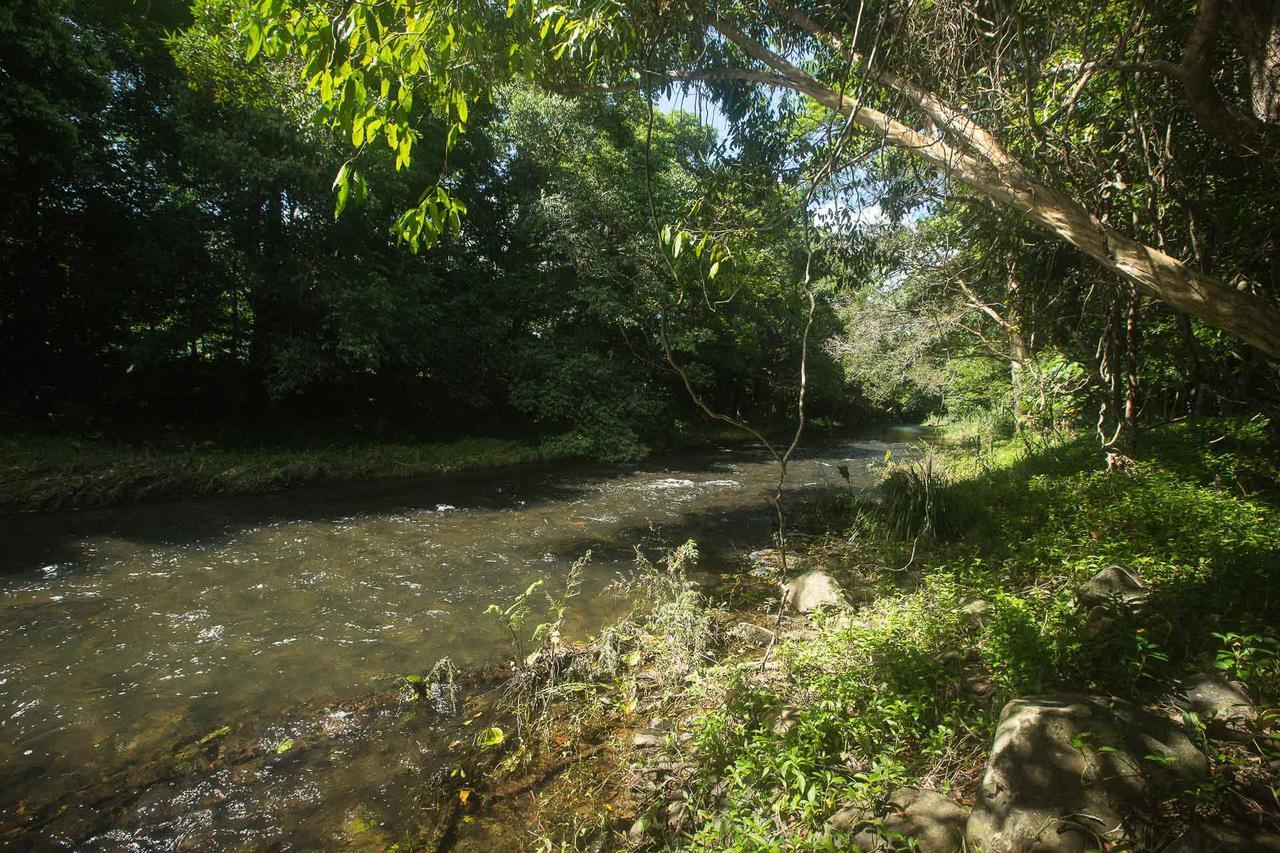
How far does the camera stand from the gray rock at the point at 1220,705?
2293 mm

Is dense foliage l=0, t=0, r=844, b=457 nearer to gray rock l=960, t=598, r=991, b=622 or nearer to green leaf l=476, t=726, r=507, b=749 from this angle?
gray rock l=960, t=598, r=991, b=622

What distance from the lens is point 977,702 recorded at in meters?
3.01

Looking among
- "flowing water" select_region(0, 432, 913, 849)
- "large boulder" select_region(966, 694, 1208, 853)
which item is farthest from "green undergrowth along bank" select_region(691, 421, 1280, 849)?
"flowing water" select_region(0, 432, 913, 849)

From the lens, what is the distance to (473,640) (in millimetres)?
5027

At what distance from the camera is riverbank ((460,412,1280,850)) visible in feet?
6.95

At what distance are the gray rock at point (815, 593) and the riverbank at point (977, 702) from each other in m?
0.10

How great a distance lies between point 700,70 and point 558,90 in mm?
1726

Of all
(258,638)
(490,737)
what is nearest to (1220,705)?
(490,737)

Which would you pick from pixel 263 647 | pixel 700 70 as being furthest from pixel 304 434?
pixel 700 70

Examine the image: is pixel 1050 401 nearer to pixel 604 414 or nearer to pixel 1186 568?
pixel 1186 568

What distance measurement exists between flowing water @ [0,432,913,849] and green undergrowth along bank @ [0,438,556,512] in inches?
20.9

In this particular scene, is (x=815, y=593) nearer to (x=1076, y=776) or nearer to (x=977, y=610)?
(x=977, y=610)

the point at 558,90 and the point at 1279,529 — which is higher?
the point at 558,90

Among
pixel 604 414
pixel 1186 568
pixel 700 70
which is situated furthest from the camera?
pixel 604 414
